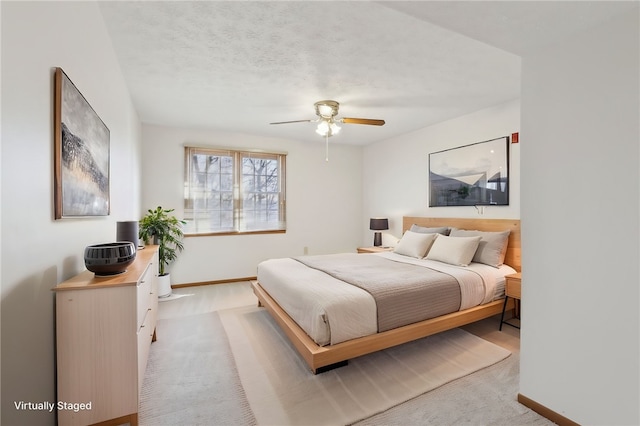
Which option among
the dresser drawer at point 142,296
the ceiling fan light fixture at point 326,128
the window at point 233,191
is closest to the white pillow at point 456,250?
the ceiling fan light fixture at point 326,128

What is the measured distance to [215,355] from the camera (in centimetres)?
247

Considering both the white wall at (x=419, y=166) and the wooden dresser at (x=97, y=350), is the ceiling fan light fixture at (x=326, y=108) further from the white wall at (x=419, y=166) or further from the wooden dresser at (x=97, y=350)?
the wooden dresser at (x=97, y=350)

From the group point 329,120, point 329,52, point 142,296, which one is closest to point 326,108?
point 329,120

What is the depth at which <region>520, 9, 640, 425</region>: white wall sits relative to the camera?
1407 millimetres

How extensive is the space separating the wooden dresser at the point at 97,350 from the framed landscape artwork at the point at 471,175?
3894 millimetres

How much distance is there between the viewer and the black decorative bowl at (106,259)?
1546 mm

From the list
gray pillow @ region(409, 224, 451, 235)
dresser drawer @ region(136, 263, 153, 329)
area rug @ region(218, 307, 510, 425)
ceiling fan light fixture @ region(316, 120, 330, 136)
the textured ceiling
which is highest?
the textured ceiling

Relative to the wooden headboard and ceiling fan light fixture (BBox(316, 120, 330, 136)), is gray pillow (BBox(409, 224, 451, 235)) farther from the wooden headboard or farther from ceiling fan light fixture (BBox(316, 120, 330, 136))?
ceiling fan light fixture (BBox(316, 120, 330, 136))

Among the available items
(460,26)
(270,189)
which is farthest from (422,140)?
(460,26)

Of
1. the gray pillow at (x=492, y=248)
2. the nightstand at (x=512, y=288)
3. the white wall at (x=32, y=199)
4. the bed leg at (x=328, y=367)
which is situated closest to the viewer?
the white wall at (x=32, y=199)

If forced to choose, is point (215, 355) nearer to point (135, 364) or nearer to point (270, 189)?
point (135, 364)

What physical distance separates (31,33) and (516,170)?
420 cm


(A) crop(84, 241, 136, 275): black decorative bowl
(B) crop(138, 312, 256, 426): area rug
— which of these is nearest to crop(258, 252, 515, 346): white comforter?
(B) crop(138, 312, 256, 426): area rug

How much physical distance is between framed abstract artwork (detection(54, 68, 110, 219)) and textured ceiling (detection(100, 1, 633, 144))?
0.75 metres
